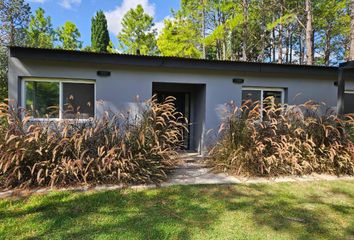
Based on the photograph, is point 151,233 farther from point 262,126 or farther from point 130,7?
→ point 130,7

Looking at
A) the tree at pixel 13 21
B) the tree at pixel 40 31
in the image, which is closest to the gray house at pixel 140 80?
the tree at pixel 13 21

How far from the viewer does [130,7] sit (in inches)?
981

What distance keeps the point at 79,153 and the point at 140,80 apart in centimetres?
290

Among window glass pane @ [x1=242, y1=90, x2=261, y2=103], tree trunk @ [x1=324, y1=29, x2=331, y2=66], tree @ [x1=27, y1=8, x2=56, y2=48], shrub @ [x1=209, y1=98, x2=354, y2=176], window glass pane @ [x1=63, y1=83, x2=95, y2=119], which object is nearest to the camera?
shrub @ [x1=209, y1=98, x2=354, y2=176]

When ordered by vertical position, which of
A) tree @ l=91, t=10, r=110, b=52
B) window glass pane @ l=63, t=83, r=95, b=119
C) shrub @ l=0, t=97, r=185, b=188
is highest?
tree @ l=91, t=10, r=110, b=52

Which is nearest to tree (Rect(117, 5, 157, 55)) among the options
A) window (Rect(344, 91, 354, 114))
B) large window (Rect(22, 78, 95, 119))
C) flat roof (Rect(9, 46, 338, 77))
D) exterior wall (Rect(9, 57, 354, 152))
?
exterior wall (Rect(9, 57, 354, 152))

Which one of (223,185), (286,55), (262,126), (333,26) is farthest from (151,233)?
(286,55)

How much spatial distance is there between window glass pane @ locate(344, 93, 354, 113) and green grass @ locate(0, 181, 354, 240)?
15.9 feet

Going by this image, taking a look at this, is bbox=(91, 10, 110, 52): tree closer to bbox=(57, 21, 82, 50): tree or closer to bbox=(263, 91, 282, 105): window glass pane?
bbox=(57, 21, 82, 50): tree

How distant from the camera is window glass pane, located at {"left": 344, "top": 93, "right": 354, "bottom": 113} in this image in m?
8.76

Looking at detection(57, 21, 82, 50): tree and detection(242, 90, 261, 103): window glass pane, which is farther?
detection(57, 21, 82, 50): tree

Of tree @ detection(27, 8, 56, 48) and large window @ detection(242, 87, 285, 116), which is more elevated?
tree @ detection(27, 8, 56, 48)

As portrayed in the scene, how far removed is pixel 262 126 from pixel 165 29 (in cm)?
1841

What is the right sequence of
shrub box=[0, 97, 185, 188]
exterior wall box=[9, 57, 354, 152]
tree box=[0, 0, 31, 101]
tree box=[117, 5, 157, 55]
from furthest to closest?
tree box=[117, 5, 157, 55] < tree box=[0, 0, 31, 101] < exterior wall box=[9, 57, 354, 152] < shrub box=[0, 97, 185, 188]
